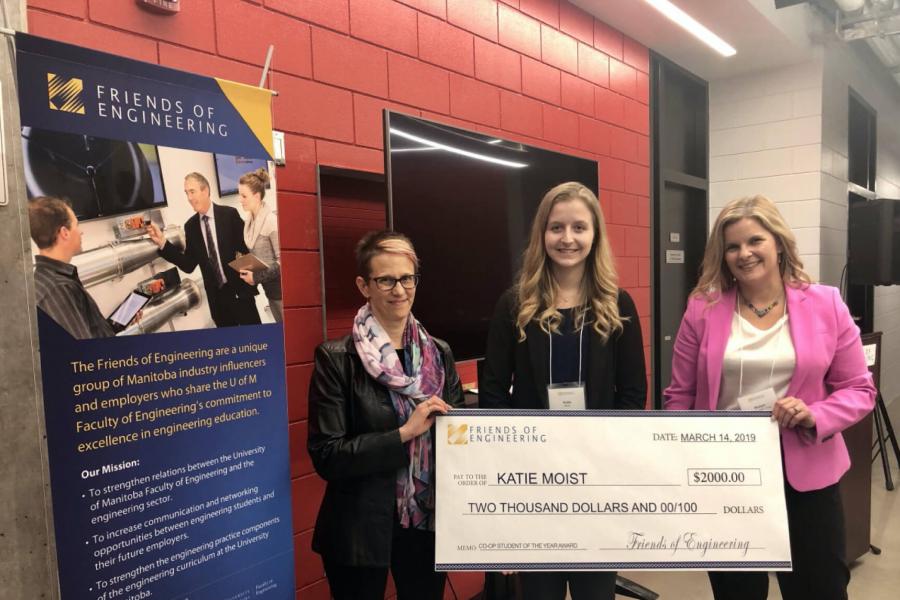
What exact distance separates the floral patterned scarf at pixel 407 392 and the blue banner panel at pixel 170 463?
0.88ft

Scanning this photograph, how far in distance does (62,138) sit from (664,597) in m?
3.01

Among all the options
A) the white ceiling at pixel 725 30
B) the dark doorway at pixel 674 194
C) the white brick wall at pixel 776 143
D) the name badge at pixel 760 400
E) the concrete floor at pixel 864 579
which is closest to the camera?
the name badge at pixel 760 400

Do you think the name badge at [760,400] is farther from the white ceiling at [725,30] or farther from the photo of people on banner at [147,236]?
the white ceiling at [725,30]

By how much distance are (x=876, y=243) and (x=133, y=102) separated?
207 inches

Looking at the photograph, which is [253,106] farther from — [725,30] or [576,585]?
[725,30]

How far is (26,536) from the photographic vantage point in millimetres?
1256

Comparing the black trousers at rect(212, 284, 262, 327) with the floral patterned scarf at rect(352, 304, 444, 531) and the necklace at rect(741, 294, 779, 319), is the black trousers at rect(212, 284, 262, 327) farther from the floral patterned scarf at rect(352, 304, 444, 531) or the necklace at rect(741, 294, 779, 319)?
the necklace at rect(741, 294, 779, 319)

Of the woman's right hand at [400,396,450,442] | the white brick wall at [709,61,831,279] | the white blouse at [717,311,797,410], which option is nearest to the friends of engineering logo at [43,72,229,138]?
the woman's right hand at [400,396,450,442]

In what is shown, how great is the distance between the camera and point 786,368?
65.8 inches

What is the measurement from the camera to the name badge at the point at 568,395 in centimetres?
160

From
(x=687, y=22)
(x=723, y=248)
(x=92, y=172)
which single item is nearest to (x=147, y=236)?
(x=92, y=172)

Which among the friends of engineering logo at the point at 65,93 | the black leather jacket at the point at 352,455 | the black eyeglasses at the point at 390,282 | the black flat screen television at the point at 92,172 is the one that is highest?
the friends of engineering logo at the point at 65,93

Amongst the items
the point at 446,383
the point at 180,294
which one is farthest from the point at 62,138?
the point at 446,383

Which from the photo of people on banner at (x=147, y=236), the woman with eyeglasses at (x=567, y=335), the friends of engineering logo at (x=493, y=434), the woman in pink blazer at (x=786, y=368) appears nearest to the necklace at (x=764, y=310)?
the woman in pink blazer at (x=786, y=368)
